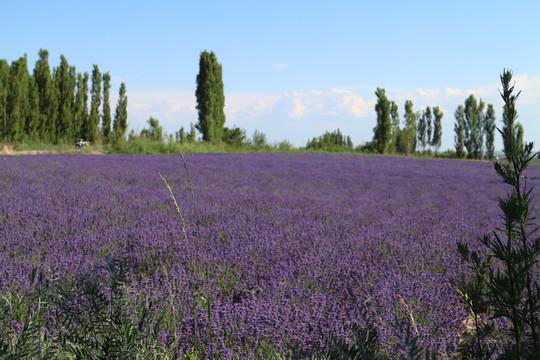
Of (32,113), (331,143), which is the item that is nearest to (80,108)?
(32,113)

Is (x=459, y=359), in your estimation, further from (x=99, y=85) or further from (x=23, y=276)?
(x=99, y=85)

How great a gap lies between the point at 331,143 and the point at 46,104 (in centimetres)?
2352

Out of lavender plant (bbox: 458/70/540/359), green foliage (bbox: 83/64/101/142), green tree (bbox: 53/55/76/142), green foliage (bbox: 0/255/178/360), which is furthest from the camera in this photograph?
green foliage (bbox: 83/64/101/142)

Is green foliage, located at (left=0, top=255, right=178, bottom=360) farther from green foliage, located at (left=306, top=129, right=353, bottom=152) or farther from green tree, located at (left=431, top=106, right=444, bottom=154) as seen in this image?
green tree, located at (left=431, top=106, right=444, bottom=154)

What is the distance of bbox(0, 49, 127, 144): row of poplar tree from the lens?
26422mm

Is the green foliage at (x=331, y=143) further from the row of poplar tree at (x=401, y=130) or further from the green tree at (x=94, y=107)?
the green tree at (x=94, y=107)

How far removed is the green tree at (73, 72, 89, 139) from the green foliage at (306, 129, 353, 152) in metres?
18.6

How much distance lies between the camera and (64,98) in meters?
30.0

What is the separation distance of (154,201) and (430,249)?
3372 millimetres

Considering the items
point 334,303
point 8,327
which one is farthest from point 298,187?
point 8,327

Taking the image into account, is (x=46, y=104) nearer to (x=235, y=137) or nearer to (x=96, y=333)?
(x=235, y=137)

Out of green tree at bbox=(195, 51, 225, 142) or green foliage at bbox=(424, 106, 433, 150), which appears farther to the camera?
green foliage at bbox=(424, 106, 433, 150)

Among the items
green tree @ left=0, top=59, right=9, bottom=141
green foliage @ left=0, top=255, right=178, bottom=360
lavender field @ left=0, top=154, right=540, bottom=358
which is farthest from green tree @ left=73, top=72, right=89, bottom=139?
green foliage @ left=0, top=255, right=178, bottom=360

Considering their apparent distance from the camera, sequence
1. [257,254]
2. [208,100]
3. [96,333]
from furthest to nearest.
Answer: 1. [208,100]
2. [257,254]
3. [96,333]
